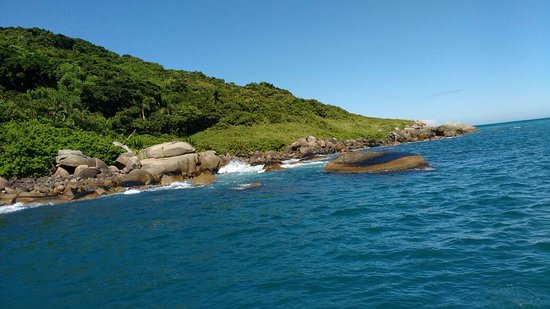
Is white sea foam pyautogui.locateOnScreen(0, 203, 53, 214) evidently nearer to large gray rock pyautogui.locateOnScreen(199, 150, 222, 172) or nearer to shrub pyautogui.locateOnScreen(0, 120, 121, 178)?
shrub pyautogui.locateOnScreen(0, 120, 121, 178)

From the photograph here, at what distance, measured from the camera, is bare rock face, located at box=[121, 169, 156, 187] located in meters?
35.6

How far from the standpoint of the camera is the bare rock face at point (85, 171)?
121 ft

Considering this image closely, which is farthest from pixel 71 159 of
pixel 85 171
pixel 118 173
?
pixel 118 173

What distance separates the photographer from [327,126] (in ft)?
276

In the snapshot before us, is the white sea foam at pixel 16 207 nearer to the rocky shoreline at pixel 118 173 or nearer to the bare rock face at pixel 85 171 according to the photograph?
the rocky shoreline at pixel 118 173

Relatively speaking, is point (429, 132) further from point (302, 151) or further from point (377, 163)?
point (377, 163)

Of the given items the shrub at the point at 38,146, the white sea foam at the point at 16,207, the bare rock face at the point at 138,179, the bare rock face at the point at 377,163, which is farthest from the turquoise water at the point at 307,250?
the shrub at the point at 38,146

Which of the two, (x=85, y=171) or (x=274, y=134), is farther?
(x=274, y=134)

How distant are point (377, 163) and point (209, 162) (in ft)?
73.8

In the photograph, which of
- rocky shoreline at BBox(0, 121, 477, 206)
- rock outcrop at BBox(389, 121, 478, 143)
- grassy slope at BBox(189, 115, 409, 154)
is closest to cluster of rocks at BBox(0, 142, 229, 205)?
rocky shoreline at BBox(0, 121, 477, 206)

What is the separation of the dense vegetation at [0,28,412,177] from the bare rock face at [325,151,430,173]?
89.6 feet

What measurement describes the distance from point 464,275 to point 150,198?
2374cm

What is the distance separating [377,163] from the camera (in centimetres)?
3077

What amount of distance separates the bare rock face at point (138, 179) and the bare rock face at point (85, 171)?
417 centimetres
